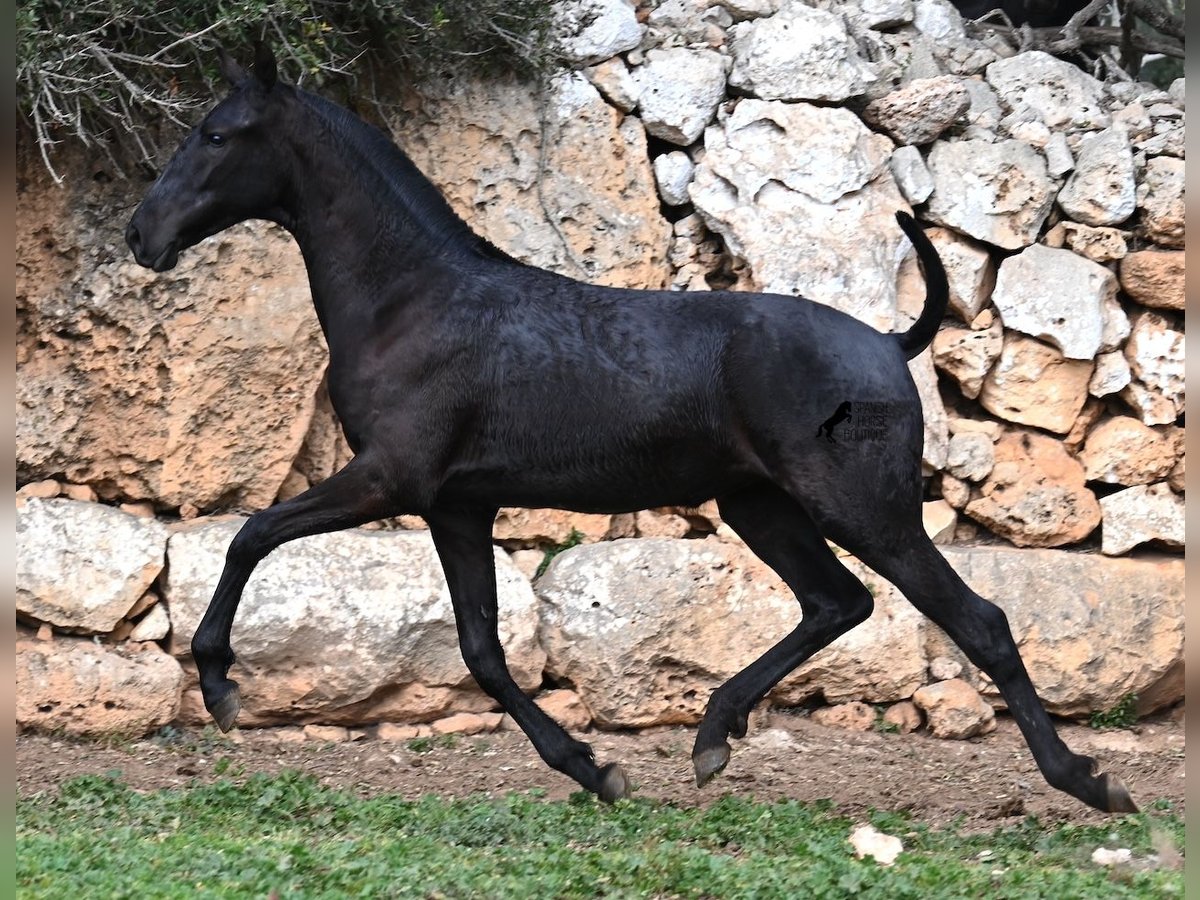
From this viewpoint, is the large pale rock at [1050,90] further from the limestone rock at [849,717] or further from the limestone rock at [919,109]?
the limestone rock at [849,717]

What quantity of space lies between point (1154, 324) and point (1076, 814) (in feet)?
11.5

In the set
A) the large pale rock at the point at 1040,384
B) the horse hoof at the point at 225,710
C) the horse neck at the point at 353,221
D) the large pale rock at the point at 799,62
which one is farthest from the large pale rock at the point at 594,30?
the horse hoof at the point at 225,710

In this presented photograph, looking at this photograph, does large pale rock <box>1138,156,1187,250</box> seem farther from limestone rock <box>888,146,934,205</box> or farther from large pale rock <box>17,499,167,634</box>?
large pale rock <box>17,499,167,634</box>

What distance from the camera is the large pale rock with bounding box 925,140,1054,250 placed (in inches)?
340

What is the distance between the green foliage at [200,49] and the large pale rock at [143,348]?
0.46 m

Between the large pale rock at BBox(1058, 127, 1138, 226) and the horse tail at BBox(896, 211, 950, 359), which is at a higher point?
the large pale rock at BBox(1058, 127, 1138, 226)

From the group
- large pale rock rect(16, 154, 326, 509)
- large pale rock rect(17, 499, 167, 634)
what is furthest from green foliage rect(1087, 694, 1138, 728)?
large pale rock rect(17, 499, 167, 634)

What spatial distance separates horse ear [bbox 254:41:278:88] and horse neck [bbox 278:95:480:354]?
0.52ft

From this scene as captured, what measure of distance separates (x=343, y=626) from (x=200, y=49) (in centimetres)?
292

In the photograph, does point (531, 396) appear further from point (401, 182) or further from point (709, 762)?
point (709, 762)

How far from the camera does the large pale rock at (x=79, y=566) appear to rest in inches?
291

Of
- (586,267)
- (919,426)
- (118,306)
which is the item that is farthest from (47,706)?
(919,426)

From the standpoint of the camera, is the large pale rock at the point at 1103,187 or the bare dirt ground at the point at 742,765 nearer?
the bare dirt ground at the point at 742,765

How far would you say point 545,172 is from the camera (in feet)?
27.7
